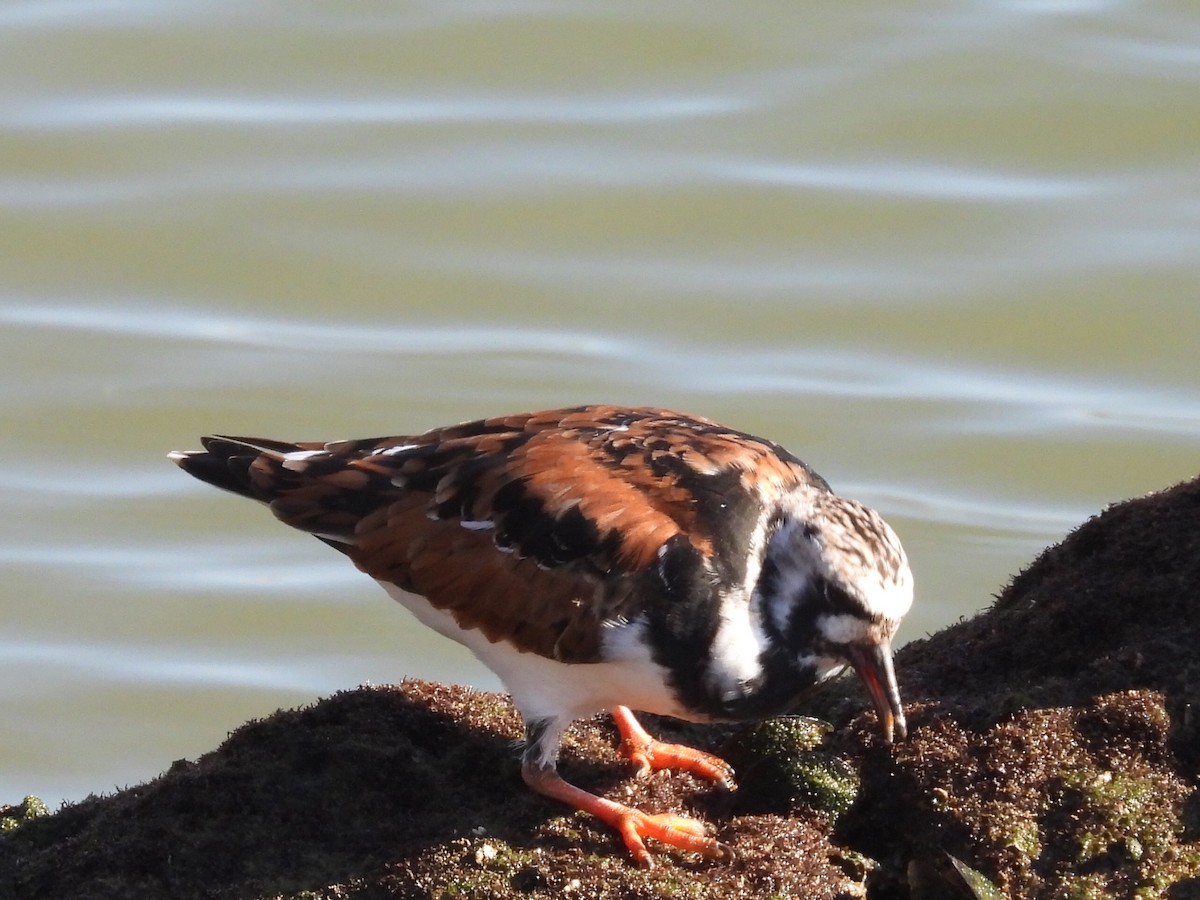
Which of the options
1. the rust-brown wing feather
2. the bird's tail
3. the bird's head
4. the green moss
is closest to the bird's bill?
the bird's head

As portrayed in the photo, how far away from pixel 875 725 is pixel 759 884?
547 mm

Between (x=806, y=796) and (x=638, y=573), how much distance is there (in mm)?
638

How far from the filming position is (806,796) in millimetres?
3811

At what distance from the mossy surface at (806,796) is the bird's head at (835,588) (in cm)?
17

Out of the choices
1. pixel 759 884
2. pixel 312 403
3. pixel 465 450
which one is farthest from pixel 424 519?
pixel 312 403

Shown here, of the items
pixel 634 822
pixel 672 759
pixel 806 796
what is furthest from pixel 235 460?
pixel 806 796

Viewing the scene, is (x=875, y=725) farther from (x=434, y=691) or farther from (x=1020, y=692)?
(x=434, y=691)

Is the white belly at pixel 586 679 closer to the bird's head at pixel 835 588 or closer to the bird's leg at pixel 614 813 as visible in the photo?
the bird's leg at pixel 614 813

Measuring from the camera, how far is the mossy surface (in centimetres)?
357

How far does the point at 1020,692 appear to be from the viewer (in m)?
3.93

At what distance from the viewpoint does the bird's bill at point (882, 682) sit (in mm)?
3812

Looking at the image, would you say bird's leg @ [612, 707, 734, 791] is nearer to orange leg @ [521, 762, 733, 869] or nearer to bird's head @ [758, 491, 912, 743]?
orange leg @ [521, 762, 733, 869]

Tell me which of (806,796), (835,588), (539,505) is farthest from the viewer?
(539,505)

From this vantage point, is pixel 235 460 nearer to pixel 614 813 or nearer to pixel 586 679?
pixel 586 679
